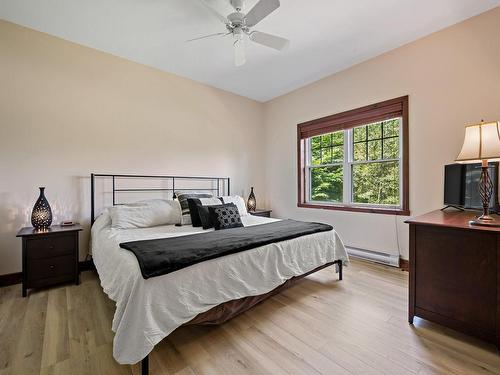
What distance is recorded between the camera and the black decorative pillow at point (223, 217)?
259 cm

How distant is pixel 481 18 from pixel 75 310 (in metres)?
4.61

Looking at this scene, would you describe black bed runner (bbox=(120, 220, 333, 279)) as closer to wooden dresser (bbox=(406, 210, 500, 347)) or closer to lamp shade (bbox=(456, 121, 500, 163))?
wooden dresser (bbox=(406, 210, 500, 347))

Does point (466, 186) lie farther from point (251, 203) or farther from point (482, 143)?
point (251, 203)

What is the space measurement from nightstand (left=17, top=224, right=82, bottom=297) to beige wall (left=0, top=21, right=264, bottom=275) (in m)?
0.45

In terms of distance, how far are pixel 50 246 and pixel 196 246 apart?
1.72m

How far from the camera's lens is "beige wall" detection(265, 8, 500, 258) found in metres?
2.34

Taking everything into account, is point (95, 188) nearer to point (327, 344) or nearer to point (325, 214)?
point (327, 344)

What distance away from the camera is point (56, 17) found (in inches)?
93.5

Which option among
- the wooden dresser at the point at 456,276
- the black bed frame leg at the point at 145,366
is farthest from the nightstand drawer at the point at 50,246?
the wooden dresser at the point at 456,276

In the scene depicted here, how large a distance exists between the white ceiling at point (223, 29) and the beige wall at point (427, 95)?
16cm

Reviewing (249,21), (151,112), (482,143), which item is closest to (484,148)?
(482,143)

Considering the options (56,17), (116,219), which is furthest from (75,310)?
(56,17)

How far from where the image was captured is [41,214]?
244 cm

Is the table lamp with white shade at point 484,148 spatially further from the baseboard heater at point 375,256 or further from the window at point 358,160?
the baseboard heater at point 375,256
